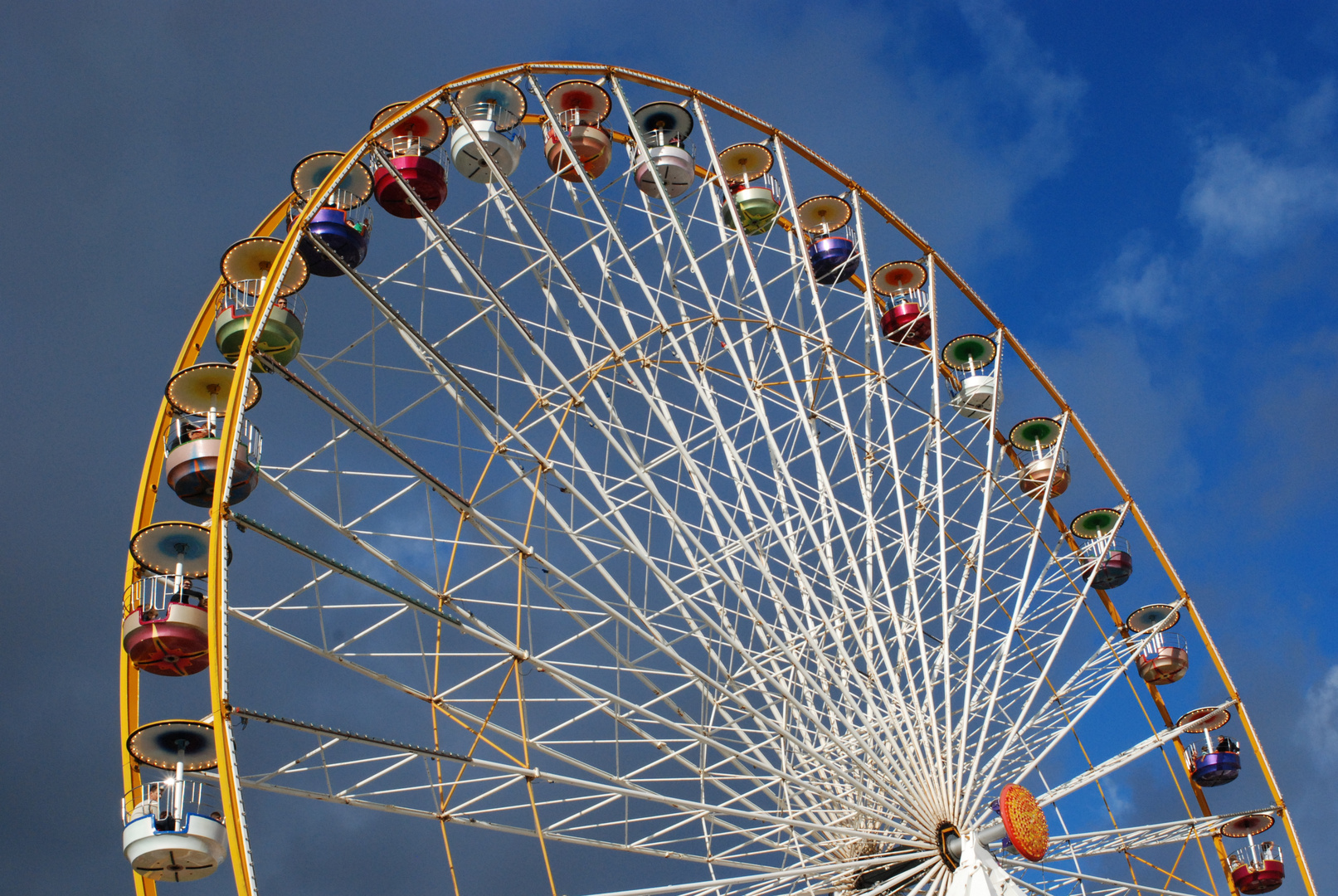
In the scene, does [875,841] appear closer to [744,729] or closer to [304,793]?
[744,729]

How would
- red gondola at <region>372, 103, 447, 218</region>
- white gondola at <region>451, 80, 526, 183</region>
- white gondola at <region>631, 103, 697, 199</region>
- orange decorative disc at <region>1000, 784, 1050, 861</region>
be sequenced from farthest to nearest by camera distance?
white gondola at <region>631, 103, 697, 199</region> < white gondola at <region>451, 80, 526, 183</region> < red gondola at <region>372, 103, 447, 218</region> < orange decorative disc at <region>1000, 784, 1050, 861</region>

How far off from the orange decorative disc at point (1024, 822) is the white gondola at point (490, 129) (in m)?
10.4

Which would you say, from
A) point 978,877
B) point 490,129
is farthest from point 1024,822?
point 490,129

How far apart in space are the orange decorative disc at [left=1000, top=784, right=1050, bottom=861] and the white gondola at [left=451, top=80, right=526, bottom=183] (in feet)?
34.1

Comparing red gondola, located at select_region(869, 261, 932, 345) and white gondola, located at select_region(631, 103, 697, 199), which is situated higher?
white gondola, located at select_region(631, 103, 697, 199)

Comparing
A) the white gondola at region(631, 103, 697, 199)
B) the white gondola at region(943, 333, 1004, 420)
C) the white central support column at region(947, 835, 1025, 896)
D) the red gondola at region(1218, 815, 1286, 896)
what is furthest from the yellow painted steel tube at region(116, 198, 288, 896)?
the red gondola at region(1218, 815, 1286, 896)

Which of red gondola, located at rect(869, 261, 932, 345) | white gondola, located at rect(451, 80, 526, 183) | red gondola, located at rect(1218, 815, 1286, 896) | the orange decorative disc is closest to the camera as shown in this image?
the orange decorative disc

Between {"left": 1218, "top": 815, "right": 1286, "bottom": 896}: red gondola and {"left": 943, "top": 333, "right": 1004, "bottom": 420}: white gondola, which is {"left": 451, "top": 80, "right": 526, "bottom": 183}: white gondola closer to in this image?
{"left": 943, "top": 333, "right": 1004, "bottom": 420}: white gondola

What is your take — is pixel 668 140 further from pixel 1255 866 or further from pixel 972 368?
pixel 1255 866

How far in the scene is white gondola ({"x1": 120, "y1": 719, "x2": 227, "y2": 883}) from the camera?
1125 cm

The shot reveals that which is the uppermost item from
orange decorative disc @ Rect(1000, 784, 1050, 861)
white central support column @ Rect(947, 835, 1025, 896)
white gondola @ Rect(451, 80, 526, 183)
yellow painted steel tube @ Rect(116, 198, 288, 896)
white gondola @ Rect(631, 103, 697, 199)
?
white gondola @ Rect(631, 103, 697, 199)


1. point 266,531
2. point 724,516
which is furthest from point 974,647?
point 266,531

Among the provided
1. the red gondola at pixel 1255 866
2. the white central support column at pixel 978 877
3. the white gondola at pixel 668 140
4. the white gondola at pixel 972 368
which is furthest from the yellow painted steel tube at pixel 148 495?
the red gondola at pixel 1255 866

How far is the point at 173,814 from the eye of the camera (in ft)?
37.3
